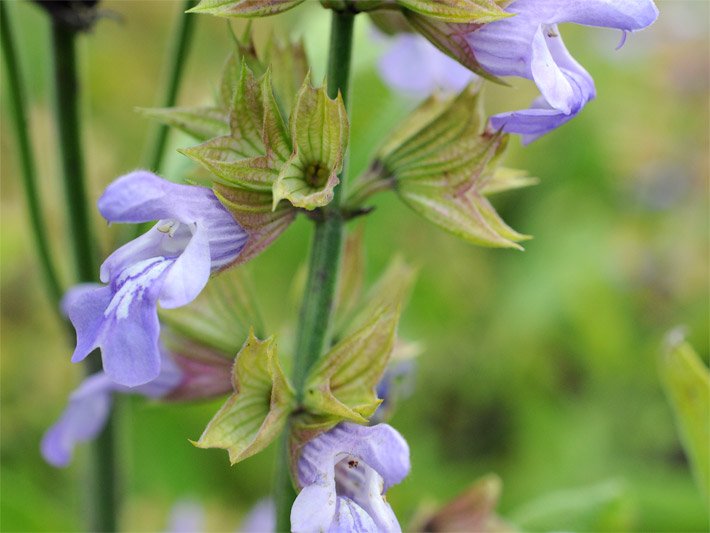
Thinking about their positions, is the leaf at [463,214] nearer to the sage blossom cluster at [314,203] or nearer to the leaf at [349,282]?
the sage blossom cluster at [314,203]

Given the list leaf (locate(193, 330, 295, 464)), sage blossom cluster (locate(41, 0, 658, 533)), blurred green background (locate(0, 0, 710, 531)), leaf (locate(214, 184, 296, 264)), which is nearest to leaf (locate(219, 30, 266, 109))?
sage blossom cluster (locate(41, 0, 658, 533))

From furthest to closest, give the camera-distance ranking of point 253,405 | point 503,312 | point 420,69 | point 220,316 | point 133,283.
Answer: point 503,312 → point 420,69 → point 220,316 → point 253,405 → point 133,283

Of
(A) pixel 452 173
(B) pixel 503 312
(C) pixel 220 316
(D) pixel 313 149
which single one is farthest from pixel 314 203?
(B) pixel 503 312

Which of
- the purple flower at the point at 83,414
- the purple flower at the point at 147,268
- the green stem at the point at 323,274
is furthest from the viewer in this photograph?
the purple flower at the point at 83,414

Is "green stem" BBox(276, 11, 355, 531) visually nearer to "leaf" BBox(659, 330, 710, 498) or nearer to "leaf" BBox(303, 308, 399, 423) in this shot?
"leaf" BBox(303, 308, 399, 423)

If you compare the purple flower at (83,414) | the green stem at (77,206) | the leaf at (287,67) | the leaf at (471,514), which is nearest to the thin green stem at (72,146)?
the green stem at (77,206)

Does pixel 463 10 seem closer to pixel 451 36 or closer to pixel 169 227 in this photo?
pixel 451 36
